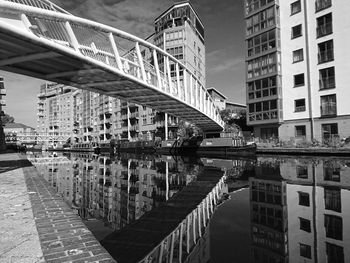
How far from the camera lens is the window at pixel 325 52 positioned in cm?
4065

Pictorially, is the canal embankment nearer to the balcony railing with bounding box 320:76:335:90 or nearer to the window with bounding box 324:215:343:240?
the balcony railing with bounding box 320:76:335:90

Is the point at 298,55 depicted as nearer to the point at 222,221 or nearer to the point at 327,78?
the point at 327,78

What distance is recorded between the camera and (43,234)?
5309mm

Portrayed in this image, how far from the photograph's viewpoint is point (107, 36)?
1817cm

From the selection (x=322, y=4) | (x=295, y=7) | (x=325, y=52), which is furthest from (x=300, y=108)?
(x=295, y=7)

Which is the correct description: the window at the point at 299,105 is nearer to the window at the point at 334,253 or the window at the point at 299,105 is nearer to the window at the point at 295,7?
the window at the point at 295,7

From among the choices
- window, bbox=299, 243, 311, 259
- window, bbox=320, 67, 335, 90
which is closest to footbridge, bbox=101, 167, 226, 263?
window, bbox=299, 243, 311, 259

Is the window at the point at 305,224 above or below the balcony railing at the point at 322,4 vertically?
below

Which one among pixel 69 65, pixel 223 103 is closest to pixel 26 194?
pixel 69 65

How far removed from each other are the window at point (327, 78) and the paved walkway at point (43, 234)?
135ft

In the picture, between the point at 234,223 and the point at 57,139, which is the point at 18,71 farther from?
the point at 57,139

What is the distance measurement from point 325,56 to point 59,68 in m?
36.8

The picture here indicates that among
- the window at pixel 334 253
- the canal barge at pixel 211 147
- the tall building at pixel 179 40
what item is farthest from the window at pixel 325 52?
the window at pixel 334 253

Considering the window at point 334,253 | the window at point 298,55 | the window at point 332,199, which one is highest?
the window at point 298,55
